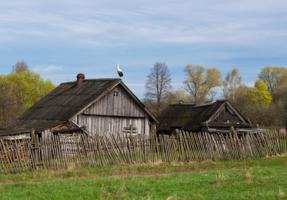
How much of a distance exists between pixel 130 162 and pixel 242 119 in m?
18.2

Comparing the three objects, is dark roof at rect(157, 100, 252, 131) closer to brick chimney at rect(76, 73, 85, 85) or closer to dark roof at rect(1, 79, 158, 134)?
dark roof at rect(1, 79, 158, 134)

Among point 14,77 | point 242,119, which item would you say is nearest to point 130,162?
point 242,119

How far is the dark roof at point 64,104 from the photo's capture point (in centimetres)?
2108

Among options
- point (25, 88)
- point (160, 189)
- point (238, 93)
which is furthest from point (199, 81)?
point (160, 189)

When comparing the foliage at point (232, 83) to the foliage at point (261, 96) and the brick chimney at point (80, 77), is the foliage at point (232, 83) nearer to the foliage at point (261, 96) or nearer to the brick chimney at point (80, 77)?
the foliage at point (261, 96)

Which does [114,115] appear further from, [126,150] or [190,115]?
[190,115]

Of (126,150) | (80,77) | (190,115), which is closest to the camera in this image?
(126,150)

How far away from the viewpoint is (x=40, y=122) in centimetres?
2177

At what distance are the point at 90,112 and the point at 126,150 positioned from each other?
6.00 m

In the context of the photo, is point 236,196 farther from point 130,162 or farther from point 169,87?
point 169,87

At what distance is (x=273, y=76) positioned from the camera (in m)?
78.1

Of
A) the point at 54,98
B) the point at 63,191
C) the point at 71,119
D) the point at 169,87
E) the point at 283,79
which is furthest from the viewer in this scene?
the point at 283,79

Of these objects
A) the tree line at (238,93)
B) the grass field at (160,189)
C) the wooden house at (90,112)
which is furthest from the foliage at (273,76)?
the grass field at (160,189)

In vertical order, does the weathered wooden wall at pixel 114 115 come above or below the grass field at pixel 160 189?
above
